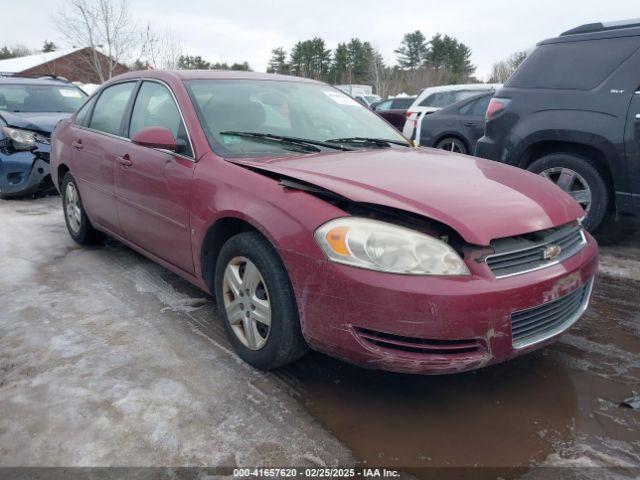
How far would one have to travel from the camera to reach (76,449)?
6.84ft

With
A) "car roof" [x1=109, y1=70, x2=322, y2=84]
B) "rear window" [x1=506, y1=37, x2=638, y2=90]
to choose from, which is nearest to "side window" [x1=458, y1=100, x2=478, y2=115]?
"rear window" [x1=506, y1=37, x2=638, y2=90]

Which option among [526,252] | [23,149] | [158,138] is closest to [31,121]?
[23,149]

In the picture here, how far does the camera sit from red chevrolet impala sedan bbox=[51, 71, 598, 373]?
2.08 meters

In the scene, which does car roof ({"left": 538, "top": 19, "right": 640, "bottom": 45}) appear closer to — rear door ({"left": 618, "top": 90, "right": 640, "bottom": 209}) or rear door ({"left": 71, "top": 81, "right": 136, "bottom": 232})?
rear door ({"left": 618, "top": 90, "right": 640, "bottom": 209})

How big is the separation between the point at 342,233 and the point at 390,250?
0.70 ft

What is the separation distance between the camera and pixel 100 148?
4.05 metres

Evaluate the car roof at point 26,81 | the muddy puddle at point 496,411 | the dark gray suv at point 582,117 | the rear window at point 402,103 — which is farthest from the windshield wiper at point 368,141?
the rear window at point 402,103

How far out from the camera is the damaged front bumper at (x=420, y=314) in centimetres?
203

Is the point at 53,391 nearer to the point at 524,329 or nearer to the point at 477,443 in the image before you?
the point at 477,443

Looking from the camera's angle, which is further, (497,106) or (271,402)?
(497,106)

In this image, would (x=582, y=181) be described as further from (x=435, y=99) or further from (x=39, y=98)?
(x=39, y=98)

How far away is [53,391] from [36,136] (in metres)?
5.34

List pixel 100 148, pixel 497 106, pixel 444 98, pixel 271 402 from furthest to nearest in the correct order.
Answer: pixel 444 98
pixel 497 106
pixel 100 148
pixel 271 402

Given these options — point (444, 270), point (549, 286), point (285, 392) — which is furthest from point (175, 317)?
point (549, 286)
